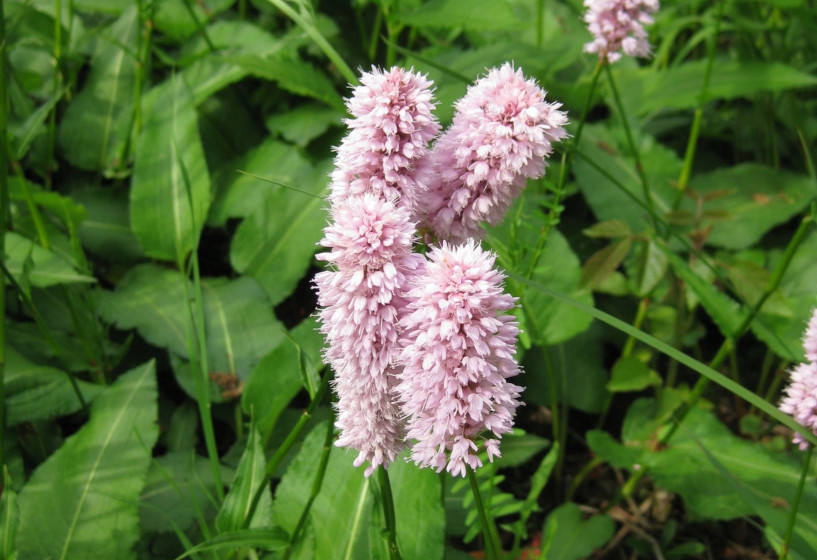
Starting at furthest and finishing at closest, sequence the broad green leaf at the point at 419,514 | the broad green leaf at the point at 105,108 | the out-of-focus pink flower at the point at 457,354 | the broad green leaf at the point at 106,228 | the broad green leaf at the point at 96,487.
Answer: the broad green leaf at the point at 105,108 < the broad green leaf at the point at 106,228 < the broad green leaf at the point at 96,487 < the broad green leaf at the point at 419,514 < the out-of-focus pink flower at the point at 457,354

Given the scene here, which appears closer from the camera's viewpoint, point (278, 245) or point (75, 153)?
point (278, 245)

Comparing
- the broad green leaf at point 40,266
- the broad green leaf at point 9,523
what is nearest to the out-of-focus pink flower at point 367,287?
the broad green leaf at point 9,523

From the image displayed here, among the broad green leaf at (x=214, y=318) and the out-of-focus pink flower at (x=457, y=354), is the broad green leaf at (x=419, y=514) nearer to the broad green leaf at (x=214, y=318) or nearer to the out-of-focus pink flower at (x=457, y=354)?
the out-of-focus pink flower at (x=457, y=354)

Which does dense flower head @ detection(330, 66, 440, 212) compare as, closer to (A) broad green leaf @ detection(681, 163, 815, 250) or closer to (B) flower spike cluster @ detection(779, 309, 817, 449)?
(B) flower spike cluster @ detection(779, 309, 817, 449)

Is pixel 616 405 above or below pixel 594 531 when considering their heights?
above

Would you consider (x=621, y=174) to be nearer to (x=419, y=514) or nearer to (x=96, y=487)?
(x=419, y=514)

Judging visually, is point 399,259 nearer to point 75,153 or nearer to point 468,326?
point 468,326

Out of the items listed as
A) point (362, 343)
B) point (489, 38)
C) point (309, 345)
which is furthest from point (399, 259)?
point (489, 38)
